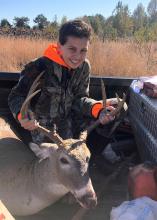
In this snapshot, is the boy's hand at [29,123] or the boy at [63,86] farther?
the boy at [63,86]

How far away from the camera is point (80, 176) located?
3855mm

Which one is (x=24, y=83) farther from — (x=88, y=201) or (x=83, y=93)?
(x=88, y=201)

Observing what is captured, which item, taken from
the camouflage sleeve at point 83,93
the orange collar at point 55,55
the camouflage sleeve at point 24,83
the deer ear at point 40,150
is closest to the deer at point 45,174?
the deer ear at point 40,150

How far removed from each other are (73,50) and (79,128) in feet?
3.06

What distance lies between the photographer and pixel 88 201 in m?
3.73

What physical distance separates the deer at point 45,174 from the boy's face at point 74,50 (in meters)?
0.30

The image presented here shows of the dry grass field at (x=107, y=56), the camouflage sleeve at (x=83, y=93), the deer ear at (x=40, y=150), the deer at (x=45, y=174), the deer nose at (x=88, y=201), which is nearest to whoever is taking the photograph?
the deer nose at (x=88, y=201)

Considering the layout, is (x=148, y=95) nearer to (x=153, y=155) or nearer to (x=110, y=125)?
(x=153, y=155)

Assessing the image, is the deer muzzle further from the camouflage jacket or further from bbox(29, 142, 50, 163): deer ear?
the camouflage jacket

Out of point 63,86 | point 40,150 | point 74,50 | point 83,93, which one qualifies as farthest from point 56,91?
point 40,150

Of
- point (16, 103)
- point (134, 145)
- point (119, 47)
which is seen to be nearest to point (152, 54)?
point (119, 47)

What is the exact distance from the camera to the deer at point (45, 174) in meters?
3.87

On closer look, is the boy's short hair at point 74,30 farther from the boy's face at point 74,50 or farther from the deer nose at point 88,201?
the deer nose at point 88,201

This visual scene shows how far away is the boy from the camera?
4457 mm
